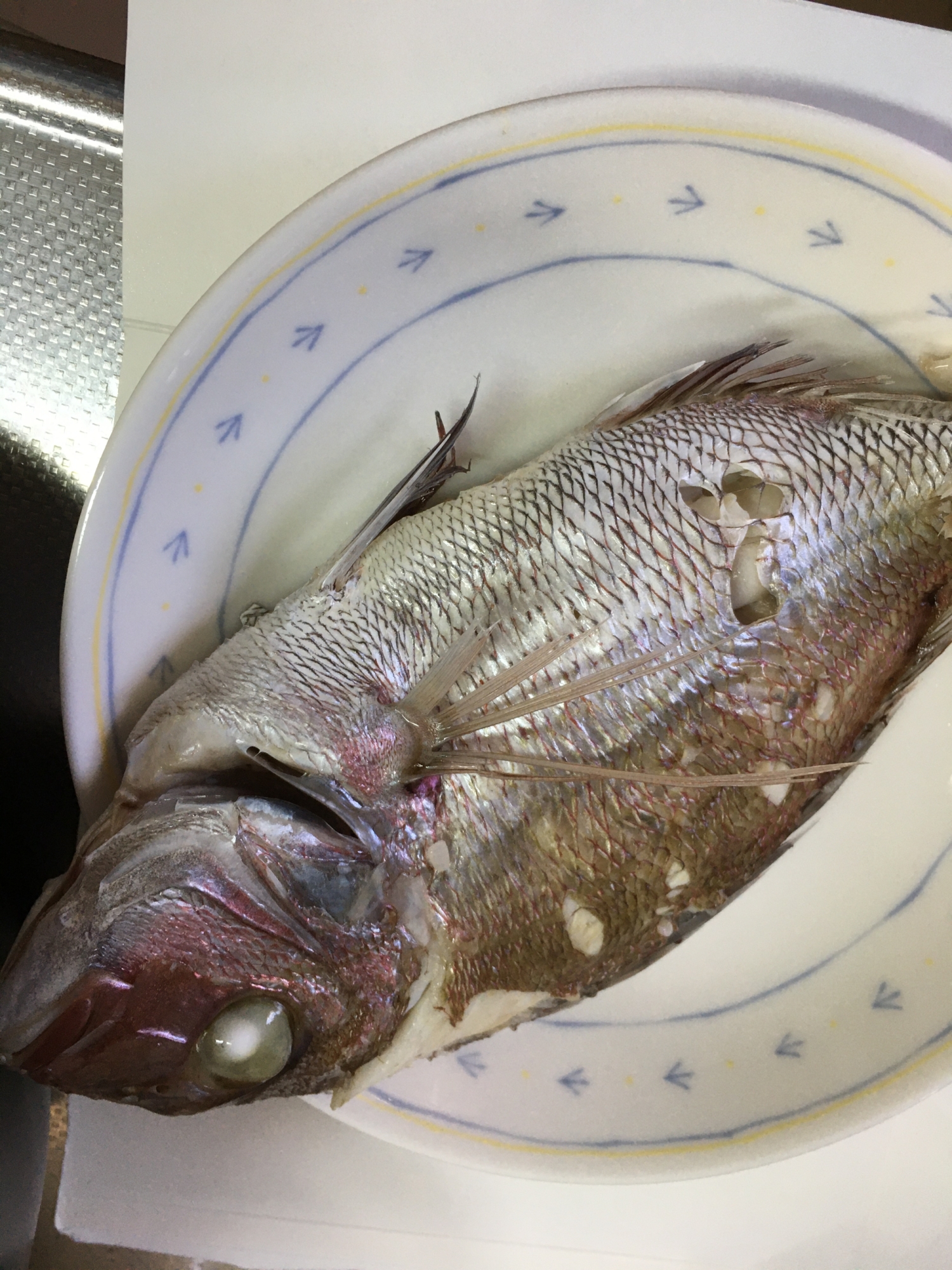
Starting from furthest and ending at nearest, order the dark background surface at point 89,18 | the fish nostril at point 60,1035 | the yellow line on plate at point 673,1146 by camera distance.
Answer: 1. the dark background surface at point 89,18
2. the yellow line on plate at point 673,1146
3. the fish nostril at point 60,1035

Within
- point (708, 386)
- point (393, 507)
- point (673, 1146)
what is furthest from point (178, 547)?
point (673, 1146)

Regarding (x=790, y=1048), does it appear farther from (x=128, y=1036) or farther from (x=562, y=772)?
(x=128, y=1036)

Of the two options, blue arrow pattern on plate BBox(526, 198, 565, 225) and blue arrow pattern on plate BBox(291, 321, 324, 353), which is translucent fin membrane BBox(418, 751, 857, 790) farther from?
blue arrow pattern on plate BBox(526, 198, 565, 225)

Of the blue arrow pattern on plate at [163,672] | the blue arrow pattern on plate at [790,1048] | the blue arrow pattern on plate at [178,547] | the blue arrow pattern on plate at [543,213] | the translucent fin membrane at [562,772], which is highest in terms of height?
the blue arrow pattern on plate at [543,213]

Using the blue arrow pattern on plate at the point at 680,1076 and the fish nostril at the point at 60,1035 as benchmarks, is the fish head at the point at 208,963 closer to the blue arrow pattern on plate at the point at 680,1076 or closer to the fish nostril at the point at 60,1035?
the fish nostril at the point at 60,1035

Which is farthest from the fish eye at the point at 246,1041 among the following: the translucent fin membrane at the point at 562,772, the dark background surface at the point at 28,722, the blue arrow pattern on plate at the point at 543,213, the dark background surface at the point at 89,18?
the dark background surface at the point at 89,18

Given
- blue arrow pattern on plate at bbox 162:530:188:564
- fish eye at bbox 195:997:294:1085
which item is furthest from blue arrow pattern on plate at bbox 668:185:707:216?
fish eye at bbox 195:997:294:1085

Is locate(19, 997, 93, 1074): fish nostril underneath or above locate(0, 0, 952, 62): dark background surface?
underneath
